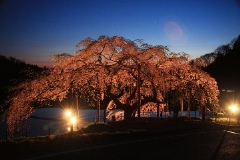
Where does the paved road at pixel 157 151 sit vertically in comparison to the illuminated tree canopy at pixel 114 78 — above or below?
below

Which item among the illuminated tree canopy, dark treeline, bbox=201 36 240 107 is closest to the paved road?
the illuminated tree canopy

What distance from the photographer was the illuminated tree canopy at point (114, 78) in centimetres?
2166

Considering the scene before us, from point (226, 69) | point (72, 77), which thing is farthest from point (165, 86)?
point (226, 69)

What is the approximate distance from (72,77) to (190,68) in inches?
455

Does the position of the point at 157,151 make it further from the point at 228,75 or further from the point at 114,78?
the point at 228,75

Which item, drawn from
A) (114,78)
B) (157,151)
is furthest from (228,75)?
(157,151)

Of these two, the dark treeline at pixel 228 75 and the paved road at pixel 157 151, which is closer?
the paved road at pixel 157 151

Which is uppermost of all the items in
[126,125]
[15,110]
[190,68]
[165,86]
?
[190,68]

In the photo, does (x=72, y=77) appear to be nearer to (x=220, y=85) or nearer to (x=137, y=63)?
(x=137, y=63)

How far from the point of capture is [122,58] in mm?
24375

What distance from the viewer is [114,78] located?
24.7 m

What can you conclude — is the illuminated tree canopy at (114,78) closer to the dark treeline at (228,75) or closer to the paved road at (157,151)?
the paved road at (157,151)

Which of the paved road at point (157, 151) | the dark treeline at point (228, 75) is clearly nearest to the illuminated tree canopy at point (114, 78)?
the paved road at point (157, 151)

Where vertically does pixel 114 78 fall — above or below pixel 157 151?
above
